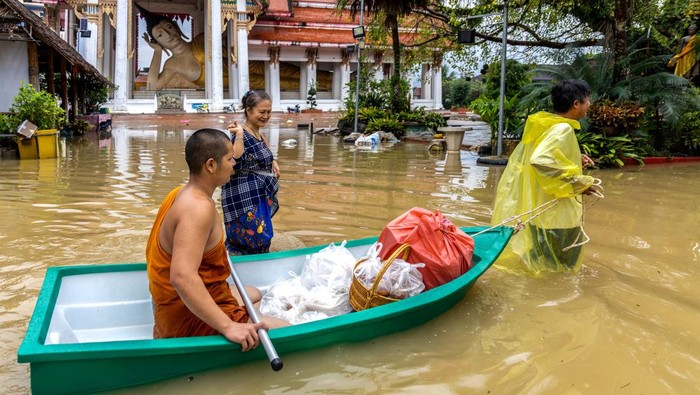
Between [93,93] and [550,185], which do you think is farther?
[93,93]

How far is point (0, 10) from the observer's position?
11680 millimetres

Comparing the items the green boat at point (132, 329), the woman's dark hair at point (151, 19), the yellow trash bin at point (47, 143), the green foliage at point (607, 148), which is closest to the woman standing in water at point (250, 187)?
the green boat at point (132, 329)

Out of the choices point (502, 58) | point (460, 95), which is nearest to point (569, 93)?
point (502, 58)

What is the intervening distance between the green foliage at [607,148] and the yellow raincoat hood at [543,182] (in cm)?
675

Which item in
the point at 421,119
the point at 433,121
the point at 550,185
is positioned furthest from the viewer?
the point at 433,121

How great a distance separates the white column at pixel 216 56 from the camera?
95.1ft

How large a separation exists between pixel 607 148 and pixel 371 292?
29.3 ft

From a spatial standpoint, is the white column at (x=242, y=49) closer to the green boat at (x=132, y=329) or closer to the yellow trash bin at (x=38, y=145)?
the yellow trash bin at (x=38, y=145)

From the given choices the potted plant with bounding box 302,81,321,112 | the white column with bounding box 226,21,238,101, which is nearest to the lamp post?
the potted plant with bounding box 302,81,321,112

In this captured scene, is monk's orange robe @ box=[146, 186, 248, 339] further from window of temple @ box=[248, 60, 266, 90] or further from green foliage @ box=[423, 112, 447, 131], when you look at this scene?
window of temple @ box=[248, 60, 266, 90]

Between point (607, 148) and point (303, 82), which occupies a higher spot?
point (303, 82)

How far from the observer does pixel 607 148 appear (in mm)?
10766

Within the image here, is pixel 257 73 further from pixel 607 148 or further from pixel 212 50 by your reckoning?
pixel 607 148

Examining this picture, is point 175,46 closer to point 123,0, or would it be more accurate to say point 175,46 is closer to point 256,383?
point 123,0
